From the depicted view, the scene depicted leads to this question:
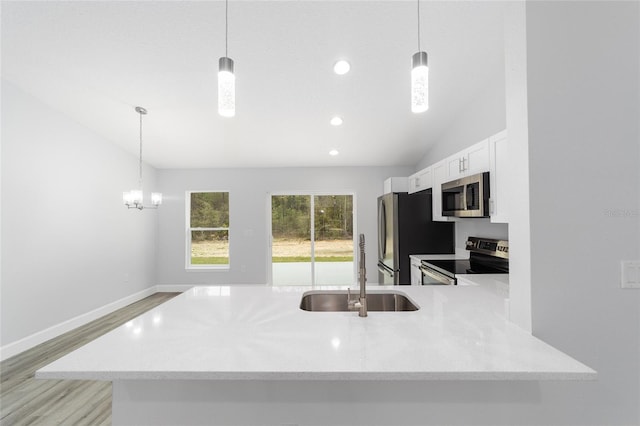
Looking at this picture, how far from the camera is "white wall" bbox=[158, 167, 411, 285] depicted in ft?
17.4

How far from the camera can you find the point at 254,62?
267cm

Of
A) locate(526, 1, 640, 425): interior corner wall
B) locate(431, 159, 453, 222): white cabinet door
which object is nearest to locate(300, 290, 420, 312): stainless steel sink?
locate(526, 1, 640, 425): interior corner wall

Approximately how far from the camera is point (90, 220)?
377 centimetres

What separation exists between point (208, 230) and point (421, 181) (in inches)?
153

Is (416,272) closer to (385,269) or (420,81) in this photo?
(385,269)

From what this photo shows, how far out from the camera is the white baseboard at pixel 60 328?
2773 mm

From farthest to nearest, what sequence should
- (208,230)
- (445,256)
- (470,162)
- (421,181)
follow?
(208,230), (421,181), (445,256), (470,162)

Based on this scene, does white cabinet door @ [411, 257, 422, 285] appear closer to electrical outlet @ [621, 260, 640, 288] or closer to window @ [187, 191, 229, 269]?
electrical outlet @ [621, 260, 640, 288]

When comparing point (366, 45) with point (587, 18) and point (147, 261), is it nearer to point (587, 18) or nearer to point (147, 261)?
point (587, 18)

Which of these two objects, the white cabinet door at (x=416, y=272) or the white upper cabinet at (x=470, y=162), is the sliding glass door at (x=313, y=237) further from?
the white upper cabinet at (x=470, y=162)

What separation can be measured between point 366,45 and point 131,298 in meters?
4.90

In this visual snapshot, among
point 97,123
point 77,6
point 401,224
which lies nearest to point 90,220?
point 97,123

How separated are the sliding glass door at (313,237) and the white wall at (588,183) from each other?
424 cm

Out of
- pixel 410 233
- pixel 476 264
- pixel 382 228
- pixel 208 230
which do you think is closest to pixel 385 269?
pixel 382 228
